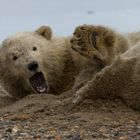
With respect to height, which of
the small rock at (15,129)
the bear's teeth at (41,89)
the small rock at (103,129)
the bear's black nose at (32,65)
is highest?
the bear's black nose at (32,65)

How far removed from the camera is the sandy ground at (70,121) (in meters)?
4.64

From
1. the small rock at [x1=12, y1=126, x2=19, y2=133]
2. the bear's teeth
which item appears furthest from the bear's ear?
the small rock at [x1=12, y1=126, x2=19, y2=133]

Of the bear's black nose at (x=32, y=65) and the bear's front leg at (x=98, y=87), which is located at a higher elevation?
the bear's black nose at (x=32, y=65)

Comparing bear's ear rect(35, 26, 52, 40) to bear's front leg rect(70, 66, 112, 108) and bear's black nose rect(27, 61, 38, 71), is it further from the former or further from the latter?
bear's front leg rect(70, 66, 112, 108)

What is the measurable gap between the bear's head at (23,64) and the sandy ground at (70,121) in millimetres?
1092

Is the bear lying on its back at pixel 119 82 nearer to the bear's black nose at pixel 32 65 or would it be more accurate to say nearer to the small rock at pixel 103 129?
the small rock at pixel 103 129

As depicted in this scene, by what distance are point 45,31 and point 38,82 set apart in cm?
93

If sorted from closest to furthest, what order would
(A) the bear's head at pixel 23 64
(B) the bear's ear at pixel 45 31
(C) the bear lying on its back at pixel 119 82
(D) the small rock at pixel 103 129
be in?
(D) the small rock at pixel 103 129 < (C) the bear lying on its back at pixel 119 82 < (A) the bear's head at pixel 23 64 < (B) the bear's ear at pixel 45 31

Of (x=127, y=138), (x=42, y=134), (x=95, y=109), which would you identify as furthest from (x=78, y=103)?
(x=127, y=138)

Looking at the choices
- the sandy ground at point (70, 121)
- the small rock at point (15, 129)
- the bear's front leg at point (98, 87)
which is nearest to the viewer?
the sandy ground at point (70, 121)

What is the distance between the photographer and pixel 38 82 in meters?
7.38

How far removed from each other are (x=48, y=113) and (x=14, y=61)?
1876 millimetres

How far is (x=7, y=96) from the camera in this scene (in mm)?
7941

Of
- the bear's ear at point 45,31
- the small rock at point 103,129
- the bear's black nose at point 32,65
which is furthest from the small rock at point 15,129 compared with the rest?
the bear's ear at point 45,31
